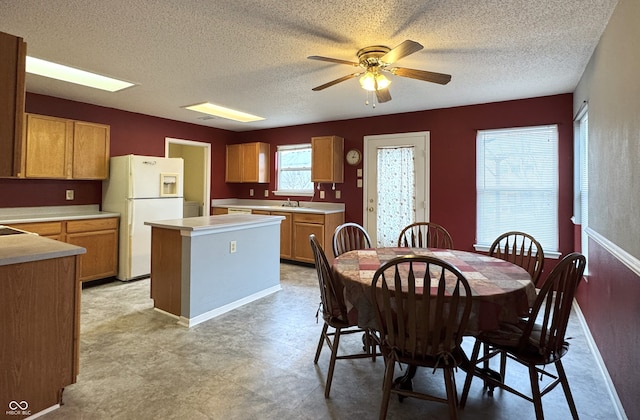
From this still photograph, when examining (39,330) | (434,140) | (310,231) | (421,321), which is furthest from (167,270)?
(434,140)

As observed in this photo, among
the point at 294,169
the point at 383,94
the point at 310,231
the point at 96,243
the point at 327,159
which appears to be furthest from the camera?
the point at 294,169

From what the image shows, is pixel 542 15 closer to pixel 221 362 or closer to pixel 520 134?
pixel 520 134

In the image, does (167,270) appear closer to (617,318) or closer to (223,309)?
(223,309)

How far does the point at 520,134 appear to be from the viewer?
164 inches

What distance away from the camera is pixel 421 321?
1.59 m

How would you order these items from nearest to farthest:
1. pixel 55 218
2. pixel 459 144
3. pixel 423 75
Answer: pixel 423 75 → pixel 55 218 → pixel 459 144

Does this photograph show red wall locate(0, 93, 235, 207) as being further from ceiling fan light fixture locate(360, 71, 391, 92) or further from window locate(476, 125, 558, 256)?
window locate(476, 125, 558, 256)

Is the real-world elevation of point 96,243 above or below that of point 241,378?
above

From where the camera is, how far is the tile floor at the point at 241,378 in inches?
74.2

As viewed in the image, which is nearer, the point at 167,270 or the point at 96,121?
the point at 167,270

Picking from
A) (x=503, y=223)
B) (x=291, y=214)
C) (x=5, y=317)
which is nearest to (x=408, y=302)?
(x=5, y=317)

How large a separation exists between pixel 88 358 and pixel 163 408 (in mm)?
930

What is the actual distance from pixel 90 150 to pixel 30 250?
304cm

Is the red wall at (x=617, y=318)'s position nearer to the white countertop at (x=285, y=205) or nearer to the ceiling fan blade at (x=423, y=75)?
the ceiling fan blade at (x=423, y=75)
